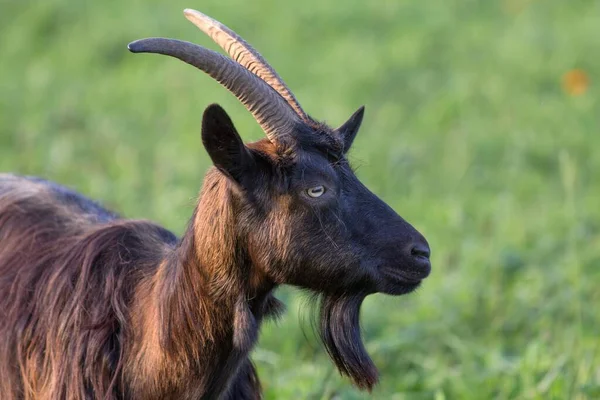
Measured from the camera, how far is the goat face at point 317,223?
369 centimetres

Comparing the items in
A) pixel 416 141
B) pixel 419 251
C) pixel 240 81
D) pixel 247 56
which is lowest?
pixel 419 251

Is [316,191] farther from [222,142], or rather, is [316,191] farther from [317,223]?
[222,142]

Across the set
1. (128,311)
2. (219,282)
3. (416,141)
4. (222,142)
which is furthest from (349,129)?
(416,141)

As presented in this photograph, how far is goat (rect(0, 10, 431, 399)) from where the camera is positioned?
368 cm

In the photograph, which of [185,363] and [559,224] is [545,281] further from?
[185,363]

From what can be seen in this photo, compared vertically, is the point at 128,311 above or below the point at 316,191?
below

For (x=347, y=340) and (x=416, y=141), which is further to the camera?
(x=416, y=141)

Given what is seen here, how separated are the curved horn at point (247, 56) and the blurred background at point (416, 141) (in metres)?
0.47

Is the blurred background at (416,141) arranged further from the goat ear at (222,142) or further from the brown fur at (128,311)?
the goat ear at (222,142)

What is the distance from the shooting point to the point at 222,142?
140 inches

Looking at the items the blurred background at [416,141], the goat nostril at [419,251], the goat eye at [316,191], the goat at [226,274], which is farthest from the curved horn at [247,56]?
the goat nostril at [419,251]

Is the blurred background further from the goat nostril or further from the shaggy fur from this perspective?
the goat nostril

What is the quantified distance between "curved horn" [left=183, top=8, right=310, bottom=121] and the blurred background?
1.54ft

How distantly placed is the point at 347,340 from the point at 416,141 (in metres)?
5.62
